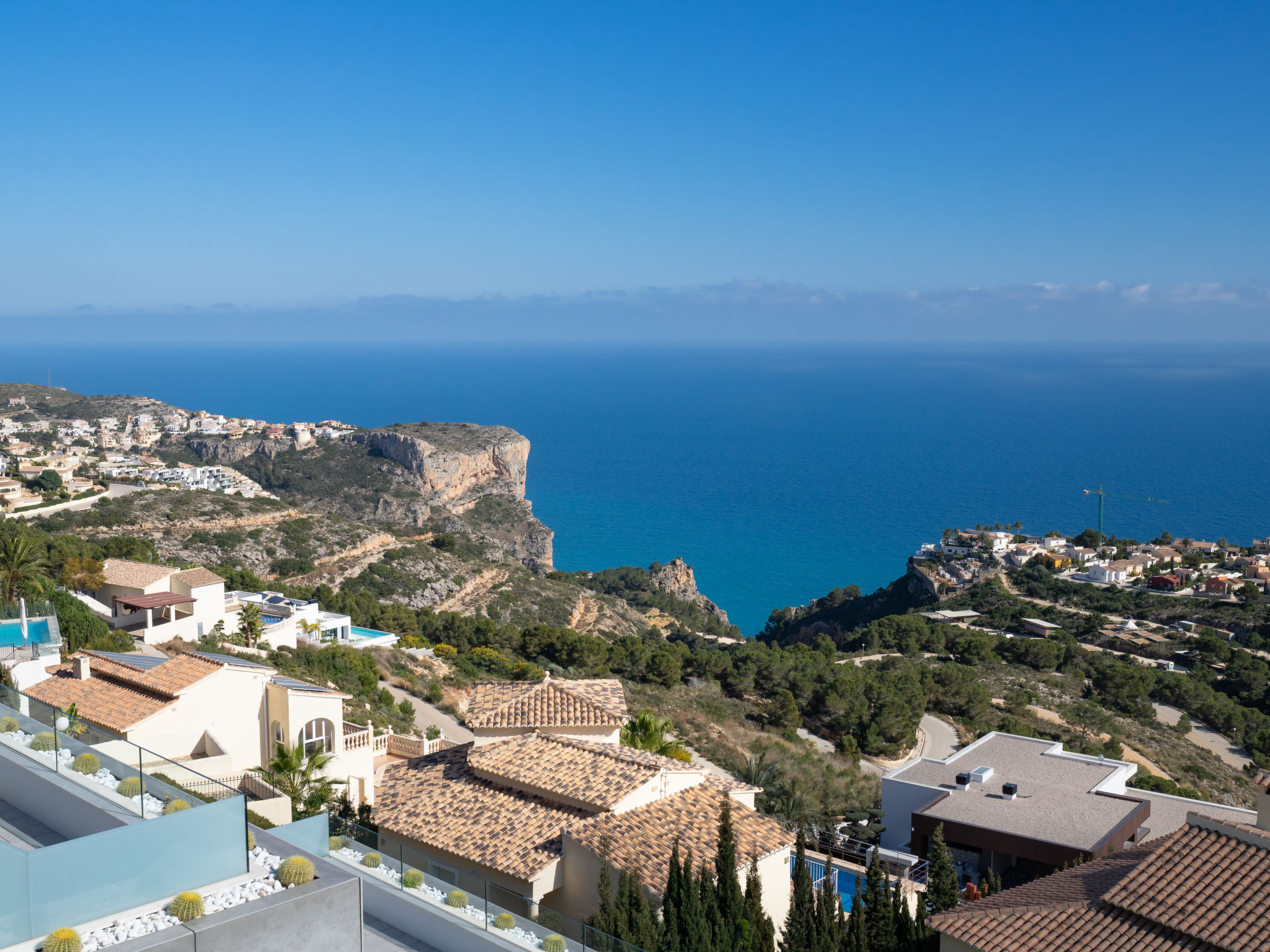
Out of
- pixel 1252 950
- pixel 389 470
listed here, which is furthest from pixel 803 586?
pixel 1252 950

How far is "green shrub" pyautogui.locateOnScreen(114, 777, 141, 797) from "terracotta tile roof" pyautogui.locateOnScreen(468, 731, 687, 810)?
19.7 feet

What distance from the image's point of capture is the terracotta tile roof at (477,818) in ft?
37.2

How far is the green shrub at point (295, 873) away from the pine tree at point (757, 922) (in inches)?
195

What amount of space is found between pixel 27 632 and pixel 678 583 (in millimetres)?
56524

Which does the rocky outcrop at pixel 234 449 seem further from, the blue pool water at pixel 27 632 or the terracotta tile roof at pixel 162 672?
the terracotta tile roof at pixel 162 672

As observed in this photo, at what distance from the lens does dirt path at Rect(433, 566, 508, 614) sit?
47.7 meters

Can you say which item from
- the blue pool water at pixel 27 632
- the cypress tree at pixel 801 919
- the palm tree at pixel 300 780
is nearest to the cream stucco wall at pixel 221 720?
the palm tree at pixel 300 780

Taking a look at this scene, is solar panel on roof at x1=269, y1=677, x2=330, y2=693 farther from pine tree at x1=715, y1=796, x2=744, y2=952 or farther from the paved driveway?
the paved driveway

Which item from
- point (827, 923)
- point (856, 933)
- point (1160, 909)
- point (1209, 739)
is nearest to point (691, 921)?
point (827, 923)

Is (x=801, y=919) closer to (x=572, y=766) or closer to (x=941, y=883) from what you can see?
(x=941, y=883)

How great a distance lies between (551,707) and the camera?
631 inches

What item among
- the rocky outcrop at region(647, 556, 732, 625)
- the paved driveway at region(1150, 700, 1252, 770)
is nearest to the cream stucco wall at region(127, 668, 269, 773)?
the paved driveway at region(1150, 700, 1252, 770)

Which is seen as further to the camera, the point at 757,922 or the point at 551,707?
the point at 551,707

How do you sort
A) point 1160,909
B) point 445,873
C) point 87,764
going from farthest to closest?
1. point 445,873
2. point 1160,909
3. point 87,764
